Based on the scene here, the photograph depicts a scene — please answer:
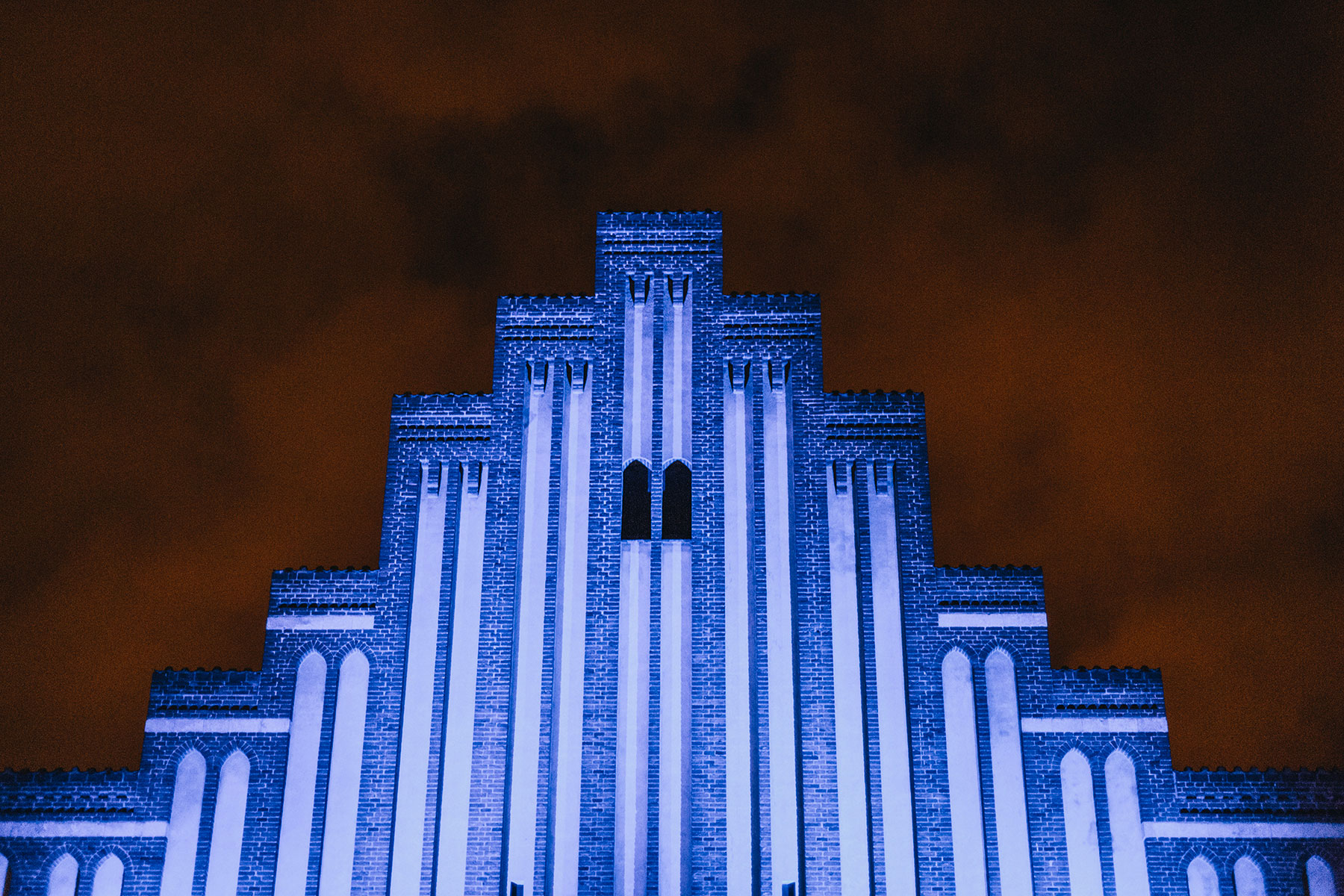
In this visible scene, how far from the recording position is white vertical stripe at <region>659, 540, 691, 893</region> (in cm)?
1727

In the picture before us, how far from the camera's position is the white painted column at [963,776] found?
670 inches

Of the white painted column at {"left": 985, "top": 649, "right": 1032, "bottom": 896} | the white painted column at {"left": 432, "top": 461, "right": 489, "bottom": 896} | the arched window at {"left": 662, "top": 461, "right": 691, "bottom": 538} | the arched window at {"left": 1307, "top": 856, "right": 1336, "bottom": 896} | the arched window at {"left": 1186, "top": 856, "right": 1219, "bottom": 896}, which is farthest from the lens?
the arched window at {"left": 662, "top": 461, "right": 691, "bottom": 538}

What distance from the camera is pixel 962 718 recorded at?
17781 mm

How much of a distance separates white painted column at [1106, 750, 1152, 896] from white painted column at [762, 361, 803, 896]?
4235 millimetres

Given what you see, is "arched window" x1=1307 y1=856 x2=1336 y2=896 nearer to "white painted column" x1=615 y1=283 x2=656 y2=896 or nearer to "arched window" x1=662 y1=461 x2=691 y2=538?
"white painted column" x1=615 y1=283 x2=656 y2=896

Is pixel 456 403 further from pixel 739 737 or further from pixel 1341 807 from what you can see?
pixel 1341 807

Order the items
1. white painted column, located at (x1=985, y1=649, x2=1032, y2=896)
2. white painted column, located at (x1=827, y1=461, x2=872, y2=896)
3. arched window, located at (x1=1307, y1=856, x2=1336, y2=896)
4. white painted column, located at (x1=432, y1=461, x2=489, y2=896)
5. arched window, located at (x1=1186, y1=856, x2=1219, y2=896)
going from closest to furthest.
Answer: arched window, located at (x1=1307, y1=856, x2=1336, y2=896) → arched window, located at (x1=1186, y1=856, x2=1219, y2=896) → white painted column, located at (x1=985, y1=649, x2=1032, y2=896) → white painted column, located at (x1=827, y1=461, x2=872, y2=896) → white painted column, located at (x1=432, y1=461, x2=489, y2=896)

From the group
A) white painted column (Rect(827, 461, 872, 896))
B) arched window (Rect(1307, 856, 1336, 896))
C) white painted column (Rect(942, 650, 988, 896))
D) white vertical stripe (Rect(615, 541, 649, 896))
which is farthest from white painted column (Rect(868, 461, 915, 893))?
arched window (Rect(1307, 856, 1336, 896))

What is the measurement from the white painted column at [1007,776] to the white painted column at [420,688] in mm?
7866

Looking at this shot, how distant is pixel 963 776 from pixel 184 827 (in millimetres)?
10743

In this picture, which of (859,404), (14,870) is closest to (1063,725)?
(859,404)

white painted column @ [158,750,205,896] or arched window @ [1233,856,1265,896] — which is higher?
white painted column @ [158,750,205,896]

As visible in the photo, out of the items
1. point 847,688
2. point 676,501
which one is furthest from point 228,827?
point 847,688

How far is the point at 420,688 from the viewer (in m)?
18.1
